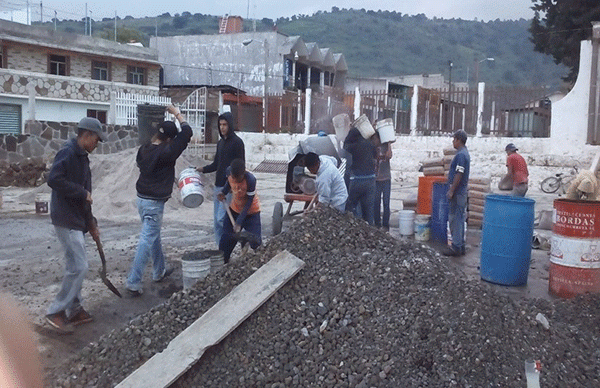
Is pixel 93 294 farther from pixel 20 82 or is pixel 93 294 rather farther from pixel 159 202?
pixel 20 82

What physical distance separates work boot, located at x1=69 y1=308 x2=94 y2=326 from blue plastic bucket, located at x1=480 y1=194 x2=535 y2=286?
4.22 m

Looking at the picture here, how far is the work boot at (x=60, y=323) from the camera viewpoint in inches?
203

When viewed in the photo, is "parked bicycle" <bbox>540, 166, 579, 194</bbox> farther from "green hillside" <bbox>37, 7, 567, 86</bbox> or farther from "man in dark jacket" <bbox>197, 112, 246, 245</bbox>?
"green hillside" <bbox>37, 7, 567, 86</bbox>

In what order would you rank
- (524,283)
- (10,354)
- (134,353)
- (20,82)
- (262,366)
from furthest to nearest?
(20,82)
(524,283)
(134,353)
(262,366)
(10,354)

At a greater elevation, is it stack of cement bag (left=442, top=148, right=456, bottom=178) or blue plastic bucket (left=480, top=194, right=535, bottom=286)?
stack of cement bag (left=442, top=148, right=456, bottom=178)

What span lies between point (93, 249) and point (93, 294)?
93.5 inches

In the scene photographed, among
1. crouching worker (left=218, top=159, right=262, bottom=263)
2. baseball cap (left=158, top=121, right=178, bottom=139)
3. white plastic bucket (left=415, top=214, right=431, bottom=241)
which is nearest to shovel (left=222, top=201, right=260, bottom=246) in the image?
crouching worker (left=218, top=159, right=262, bottom=263)

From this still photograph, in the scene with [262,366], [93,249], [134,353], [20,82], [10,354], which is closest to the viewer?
[10,354]

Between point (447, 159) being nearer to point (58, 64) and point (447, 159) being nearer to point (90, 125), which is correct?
point (90, 125)

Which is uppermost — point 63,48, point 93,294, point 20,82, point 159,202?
point 63,48

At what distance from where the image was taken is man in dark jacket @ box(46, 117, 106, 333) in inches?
202

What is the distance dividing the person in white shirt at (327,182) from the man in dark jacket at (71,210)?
2304mm

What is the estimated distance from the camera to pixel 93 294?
621 cm

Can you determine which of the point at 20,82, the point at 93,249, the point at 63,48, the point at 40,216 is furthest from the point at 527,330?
the point at 63,48
